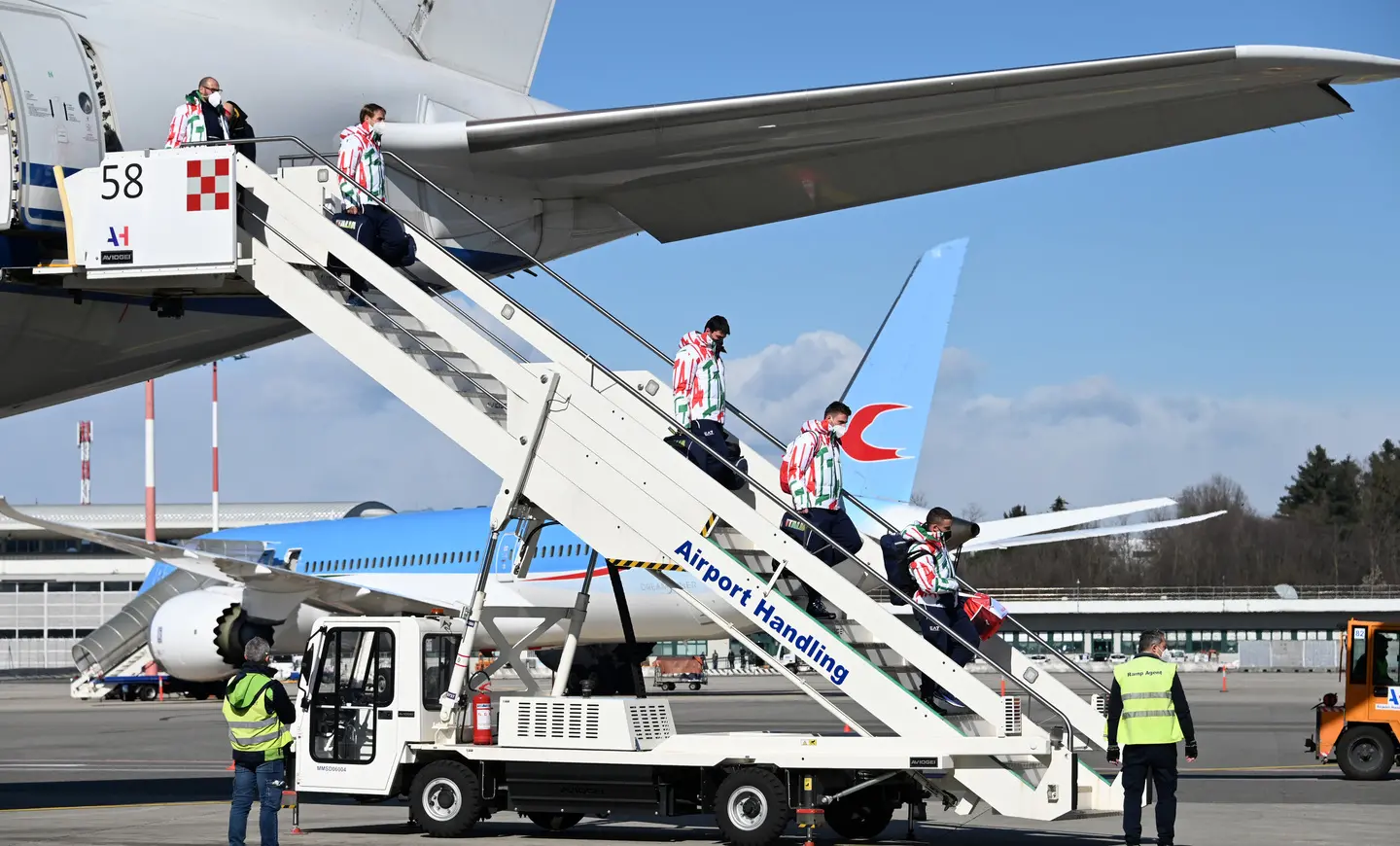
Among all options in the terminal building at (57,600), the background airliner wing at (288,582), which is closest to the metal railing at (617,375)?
the background airliner wing at (288,582)

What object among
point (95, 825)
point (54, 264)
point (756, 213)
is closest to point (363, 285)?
point (54, 264)

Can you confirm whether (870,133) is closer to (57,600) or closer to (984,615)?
(984,615)

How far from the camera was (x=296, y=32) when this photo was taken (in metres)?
14.8

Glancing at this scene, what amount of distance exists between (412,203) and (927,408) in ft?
57.8

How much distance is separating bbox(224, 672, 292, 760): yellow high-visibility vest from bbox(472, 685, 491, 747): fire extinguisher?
2.03 m

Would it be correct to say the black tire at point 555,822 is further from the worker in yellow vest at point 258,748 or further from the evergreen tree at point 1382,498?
the evergreen tree at point 1382,498

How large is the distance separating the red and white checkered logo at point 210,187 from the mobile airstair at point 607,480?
0.07ft

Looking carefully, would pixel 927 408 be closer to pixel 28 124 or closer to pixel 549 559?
pixel 549 559

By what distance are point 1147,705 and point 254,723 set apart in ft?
20.2

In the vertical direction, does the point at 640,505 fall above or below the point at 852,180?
below

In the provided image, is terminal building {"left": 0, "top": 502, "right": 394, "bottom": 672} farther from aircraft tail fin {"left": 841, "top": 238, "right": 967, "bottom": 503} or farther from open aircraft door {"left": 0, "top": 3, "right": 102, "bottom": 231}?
open aircraft door {"left": 0, "top": 3, "right": 102, "bottom": 231}

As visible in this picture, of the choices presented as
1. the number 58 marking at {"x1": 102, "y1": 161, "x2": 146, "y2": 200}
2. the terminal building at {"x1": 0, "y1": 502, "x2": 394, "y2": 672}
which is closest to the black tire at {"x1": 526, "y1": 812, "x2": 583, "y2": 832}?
the number 58 marking at {"x1": 102, "y1": 161, "x2": 146, "y2": 200}

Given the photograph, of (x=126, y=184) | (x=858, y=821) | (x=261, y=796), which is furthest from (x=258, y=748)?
(x=858, y=821)

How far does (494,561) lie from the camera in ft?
102
